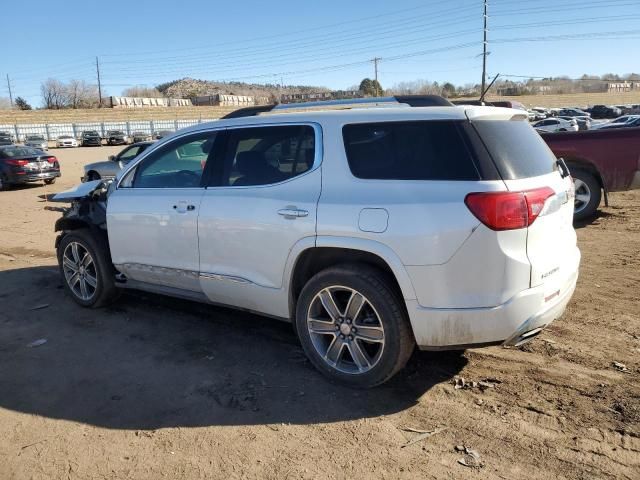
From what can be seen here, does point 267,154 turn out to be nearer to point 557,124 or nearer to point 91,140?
point 557,124

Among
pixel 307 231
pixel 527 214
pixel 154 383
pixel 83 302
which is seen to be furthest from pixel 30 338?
pixel 527 214

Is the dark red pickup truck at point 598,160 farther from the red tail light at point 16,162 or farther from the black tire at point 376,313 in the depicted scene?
the red tail light at point 16,162

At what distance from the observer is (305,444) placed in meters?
3.07

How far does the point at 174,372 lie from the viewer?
401cm

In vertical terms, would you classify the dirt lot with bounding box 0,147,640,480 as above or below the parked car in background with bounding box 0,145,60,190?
below

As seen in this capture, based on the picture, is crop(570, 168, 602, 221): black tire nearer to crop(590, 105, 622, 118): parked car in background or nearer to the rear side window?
the rear side window

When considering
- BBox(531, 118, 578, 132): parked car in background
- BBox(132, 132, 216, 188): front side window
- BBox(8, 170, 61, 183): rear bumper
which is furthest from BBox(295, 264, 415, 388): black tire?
BBox(531, 118, 578, 132): parked car in background

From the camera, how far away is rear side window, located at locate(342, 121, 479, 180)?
3182mm

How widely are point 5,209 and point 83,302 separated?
9.91m

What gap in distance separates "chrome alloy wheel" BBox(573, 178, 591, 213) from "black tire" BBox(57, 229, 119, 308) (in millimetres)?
6952

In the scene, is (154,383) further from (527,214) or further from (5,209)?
(5,209)

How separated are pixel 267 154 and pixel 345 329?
56.4 inches

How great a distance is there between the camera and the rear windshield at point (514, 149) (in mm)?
3174

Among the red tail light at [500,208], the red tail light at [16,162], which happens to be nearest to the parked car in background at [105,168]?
the red tail light at [16,162]
